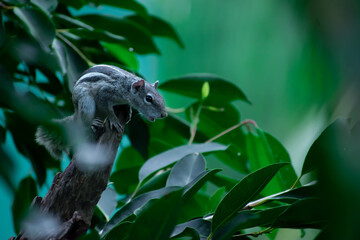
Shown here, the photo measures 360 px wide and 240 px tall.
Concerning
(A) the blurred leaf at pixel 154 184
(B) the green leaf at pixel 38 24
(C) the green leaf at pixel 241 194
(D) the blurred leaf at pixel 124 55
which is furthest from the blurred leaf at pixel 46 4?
(C) the green leaf at pixel 241 194

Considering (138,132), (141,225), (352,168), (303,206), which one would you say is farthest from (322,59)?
(138,132)

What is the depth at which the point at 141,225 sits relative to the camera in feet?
1.71

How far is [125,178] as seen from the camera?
57.6 inches

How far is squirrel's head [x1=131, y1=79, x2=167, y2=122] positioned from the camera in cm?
114

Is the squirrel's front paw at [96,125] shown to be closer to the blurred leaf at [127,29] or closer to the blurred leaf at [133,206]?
the blurred leaf at [133,206]

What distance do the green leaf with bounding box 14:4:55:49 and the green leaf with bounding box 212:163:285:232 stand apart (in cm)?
71

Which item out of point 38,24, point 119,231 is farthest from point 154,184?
point 38,24

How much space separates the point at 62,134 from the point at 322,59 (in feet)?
0.67

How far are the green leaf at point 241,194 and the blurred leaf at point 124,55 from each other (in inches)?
47.6

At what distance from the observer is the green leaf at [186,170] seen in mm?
985

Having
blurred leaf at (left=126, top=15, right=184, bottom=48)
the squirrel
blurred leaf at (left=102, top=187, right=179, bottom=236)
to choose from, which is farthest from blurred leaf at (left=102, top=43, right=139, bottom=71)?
blurred leaf at (left=102, top=187, right=179, bottom=236)

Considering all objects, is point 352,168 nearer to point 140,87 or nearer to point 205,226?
point 205,226

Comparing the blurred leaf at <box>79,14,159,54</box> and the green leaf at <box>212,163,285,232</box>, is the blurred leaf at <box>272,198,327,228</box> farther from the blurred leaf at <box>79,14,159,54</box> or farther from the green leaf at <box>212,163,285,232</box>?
the blurred leaf at <box>79,14,159,54</box>

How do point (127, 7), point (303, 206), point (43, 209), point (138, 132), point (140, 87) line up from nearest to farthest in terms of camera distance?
point (303, 206)
point (43, 209)
point (140, 87)
point (138, 132)
point (127, 7)
